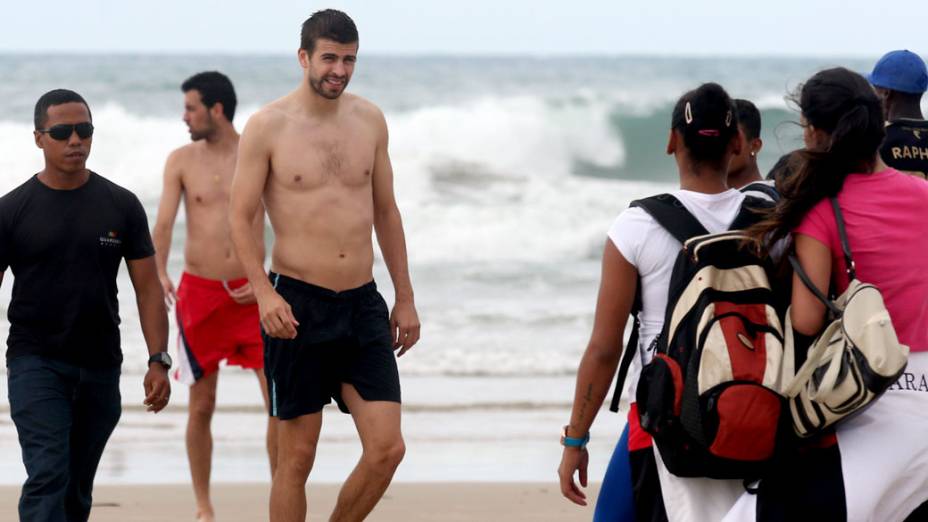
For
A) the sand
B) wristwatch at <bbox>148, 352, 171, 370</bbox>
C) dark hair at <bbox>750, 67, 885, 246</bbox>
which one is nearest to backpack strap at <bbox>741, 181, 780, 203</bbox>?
dark hair at <bbox>750, 67, 885, 246</bbox>

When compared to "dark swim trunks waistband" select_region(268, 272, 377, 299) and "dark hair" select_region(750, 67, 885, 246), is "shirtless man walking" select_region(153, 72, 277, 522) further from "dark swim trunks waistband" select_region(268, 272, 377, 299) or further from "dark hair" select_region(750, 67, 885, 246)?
"dark hair" select_region(750, 67, 885, 246)

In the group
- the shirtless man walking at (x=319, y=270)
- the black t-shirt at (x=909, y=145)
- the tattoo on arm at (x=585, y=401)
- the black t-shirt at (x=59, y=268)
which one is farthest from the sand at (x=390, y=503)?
the tattoo on arm at (x=585, y=401)

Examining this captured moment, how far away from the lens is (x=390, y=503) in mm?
7070

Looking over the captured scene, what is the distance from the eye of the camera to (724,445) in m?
3.30

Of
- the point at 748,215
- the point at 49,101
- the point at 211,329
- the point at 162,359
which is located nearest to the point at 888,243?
the point at 748,215

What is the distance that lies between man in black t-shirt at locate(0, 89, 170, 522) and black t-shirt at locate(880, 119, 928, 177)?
2429mm

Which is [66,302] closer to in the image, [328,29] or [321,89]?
[321,89]

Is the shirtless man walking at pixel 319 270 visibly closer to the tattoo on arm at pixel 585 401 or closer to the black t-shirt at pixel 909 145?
the tattoo on arm at pixel 585 401

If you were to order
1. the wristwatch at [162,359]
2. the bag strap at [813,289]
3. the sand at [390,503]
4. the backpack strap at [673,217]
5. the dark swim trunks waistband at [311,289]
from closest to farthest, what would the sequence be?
the bag strap at [813,289]
the backpack strap at [673,217]
the wristwatch at [162,359]
the dark swim trunks waistband at [311,289]
the sand at [390,503]

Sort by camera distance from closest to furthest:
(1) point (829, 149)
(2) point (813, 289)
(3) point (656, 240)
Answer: (2) point (813, 289) → (1) point (829, 149) → (3) point (656, 240)

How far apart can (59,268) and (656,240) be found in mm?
2118

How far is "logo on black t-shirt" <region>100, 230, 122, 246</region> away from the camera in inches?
193

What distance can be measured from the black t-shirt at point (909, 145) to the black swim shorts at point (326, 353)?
1.78 meters

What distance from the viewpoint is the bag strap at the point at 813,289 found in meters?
3.26
